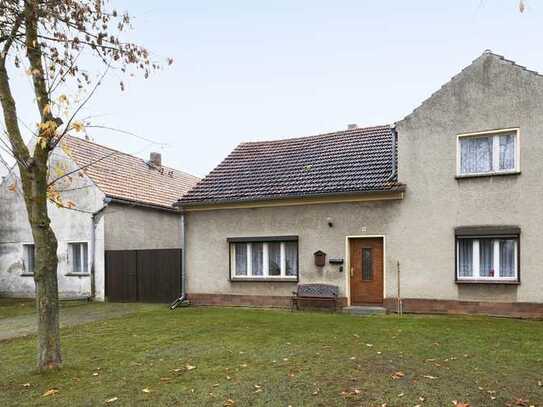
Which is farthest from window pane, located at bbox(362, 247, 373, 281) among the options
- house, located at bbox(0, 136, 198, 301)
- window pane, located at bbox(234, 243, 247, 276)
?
house, located at bbox(0, 136, 198, 301)

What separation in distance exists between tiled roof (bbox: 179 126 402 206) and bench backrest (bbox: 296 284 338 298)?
287 cm

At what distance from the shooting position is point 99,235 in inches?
743

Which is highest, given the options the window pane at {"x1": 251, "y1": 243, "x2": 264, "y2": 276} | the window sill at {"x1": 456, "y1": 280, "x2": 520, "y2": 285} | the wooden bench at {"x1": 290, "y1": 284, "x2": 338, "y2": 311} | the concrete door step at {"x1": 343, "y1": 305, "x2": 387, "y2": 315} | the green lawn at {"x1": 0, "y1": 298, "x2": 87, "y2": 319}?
the window pane at {"x1": 251, "y1": 243, "x2": 264, "y2": 276}

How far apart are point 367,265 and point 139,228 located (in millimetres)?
10254

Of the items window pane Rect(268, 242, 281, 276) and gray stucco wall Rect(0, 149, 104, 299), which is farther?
gray stucco wall Rect(0, 149, 104, 299)

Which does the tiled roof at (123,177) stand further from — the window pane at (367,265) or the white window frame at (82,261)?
the window pane at (367,265)

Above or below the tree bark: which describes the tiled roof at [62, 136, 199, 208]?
above

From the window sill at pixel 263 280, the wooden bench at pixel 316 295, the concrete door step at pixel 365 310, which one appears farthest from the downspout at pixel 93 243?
the concrete door step at pixel 365 310

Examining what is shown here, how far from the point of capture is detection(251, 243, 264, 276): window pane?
16.3 m

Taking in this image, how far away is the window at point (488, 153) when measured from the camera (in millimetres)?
13148

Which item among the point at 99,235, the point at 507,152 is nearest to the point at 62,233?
the point at 99,235

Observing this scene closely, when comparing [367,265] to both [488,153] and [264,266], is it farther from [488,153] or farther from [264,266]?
[488,153]

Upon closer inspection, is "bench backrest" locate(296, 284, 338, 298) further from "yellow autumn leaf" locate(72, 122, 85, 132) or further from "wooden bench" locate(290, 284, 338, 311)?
"yellow autumn leaf" locate(72, 122, 85, 132)

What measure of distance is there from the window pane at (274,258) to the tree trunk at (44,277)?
29.6 feet
